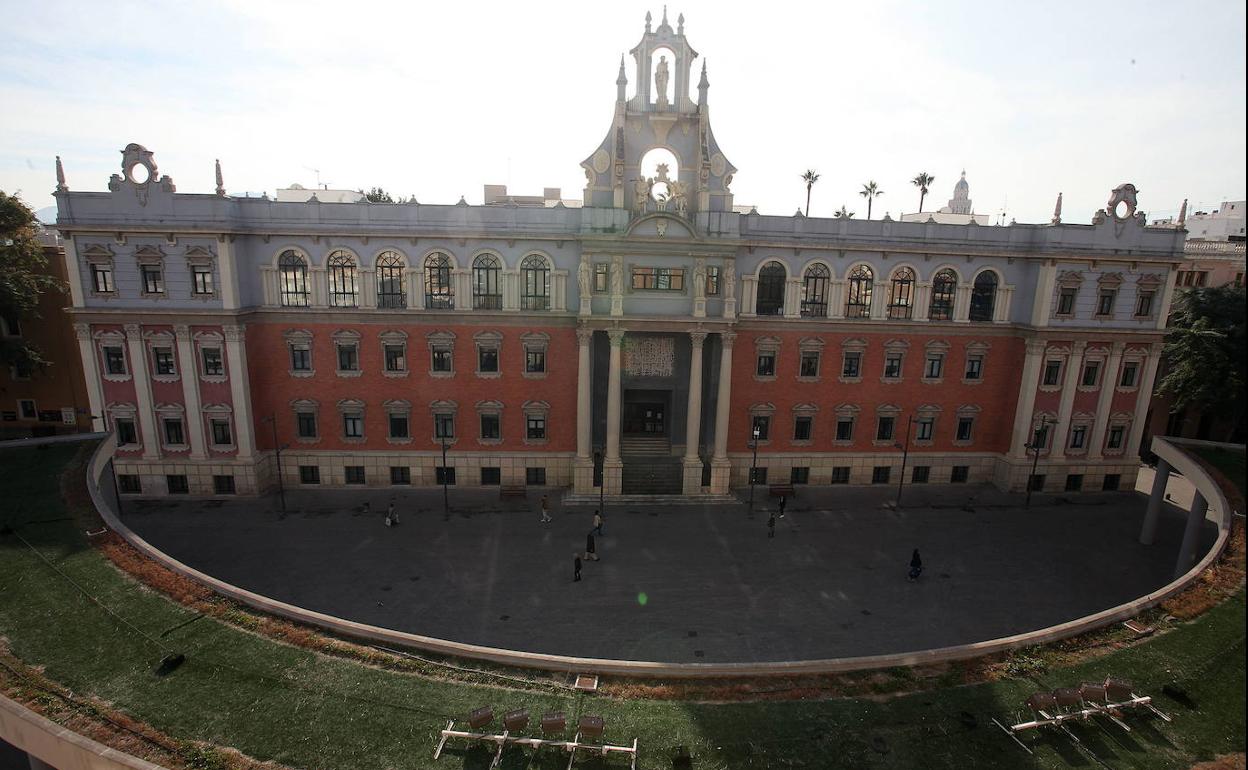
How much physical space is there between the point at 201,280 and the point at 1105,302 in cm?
4877

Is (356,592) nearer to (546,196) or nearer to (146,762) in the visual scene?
(146,762)

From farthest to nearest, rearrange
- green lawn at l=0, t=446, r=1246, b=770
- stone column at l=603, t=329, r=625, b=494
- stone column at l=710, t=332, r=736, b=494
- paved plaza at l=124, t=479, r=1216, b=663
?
stone column at l=710, t=332, r=736, b=494, stone column at l=603, t=329, r=625, b=494, paved plaza at l=124, t=479, r=1216, b=663, green lawn at l=0, t=446, r=1246, b=770

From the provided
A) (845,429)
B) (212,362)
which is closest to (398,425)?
(212,362)

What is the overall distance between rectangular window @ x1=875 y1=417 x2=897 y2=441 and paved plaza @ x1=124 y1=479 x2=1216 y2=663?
3.39 m

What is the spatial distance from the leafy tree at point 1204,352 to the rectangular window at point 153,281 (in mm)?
54725

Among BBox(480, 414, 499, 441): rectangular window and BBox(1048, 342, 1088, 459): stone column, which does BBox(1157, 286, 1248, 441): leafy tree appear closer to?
BBox(1048, 342, 1088, 459): stone column

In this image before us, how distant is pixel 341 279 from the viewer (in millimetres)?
32969

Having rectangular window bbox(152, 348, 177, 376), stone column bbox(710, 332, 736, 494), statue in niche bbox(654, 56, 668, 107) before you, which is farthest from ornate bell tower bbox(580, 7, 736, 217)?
rectangular window bbox(152, 348, 177, 376)

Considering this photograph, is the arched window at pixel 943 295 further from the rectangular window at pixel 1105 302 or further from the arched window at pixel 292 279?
the arched window at pixel 292 279

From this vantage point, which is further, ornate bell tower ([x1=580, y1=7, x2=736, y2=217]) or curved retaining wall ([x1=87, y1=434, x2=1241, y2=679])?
ornate bell tower ([x1=580, y1=7, x2=736, y2=217])

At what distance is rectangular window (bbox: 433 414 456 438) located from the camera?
34.9m

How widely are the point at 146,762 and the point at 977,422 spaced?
3995 cm

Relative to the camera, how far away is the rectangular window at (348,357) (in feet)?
111

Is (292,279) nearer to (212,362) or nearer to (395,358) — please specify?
(212,362)
